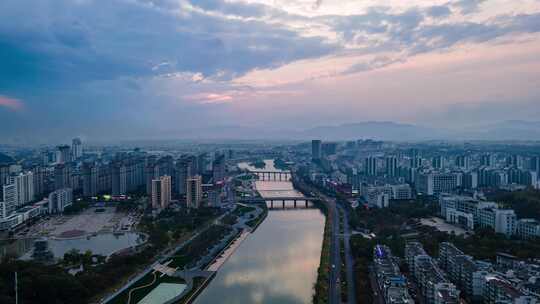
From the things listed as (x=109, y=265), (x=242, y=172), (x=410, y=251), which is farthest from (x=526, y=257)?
(x=242, y=172)

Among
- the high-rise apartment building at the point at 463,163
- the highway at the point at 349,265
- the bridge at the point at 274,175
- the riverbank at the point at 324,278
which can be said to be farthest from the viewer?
the bridge at the point at 274,175

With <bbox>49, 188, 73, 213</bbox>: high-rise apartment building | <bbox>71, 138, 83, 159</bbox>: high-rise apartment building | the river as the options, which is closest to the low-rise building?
the river

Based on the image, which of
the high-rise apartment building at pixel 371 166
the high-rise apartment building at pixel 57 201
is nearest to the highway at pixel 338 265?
the high-rise apartment building at pixel 57 201

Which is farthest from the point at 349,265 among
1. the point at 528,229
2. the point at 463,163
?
the point at 463,163

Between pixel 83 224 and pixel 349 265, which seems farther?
pixel 83 224

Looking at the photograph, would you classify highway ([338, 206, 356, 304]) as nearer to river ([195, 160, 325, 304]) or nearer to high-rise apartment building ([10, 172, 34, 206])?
river ([195, 160, 325, 304])

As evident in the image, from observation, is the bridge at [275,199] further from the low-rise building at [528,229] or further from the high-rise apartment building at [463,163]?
the high-rise apartment building at [463,163]

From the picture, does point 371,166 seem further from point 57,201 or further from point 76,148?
point 76,148

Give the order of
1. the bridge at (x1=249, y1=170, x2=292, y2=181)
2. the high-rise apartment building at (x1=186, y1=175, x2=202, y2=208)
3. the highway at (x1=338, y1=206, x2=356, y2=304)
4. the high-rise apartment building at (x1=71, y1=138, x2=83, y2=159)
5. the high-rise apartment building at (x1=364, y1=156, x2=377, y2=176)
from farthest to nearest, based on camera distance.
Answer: the high-rise apartment building at (x1=71, y1=138, x2=83, y2=159) < the bridge at (x1=249, y1=170, x2=292, y2=181) < the high-rise apartment building at (x1=364, y1=156, x2=377, y2=176) < the high-rise apartment building at (x1=186, y1=175, x2=202, y2=208) < the highway at (x1=338, y1=206, x2=356, y2=304)

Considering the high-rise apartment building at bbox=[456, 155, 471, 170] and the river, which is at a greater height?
the high-rise apartment building at bbox=[456, 155, 471, 170]
